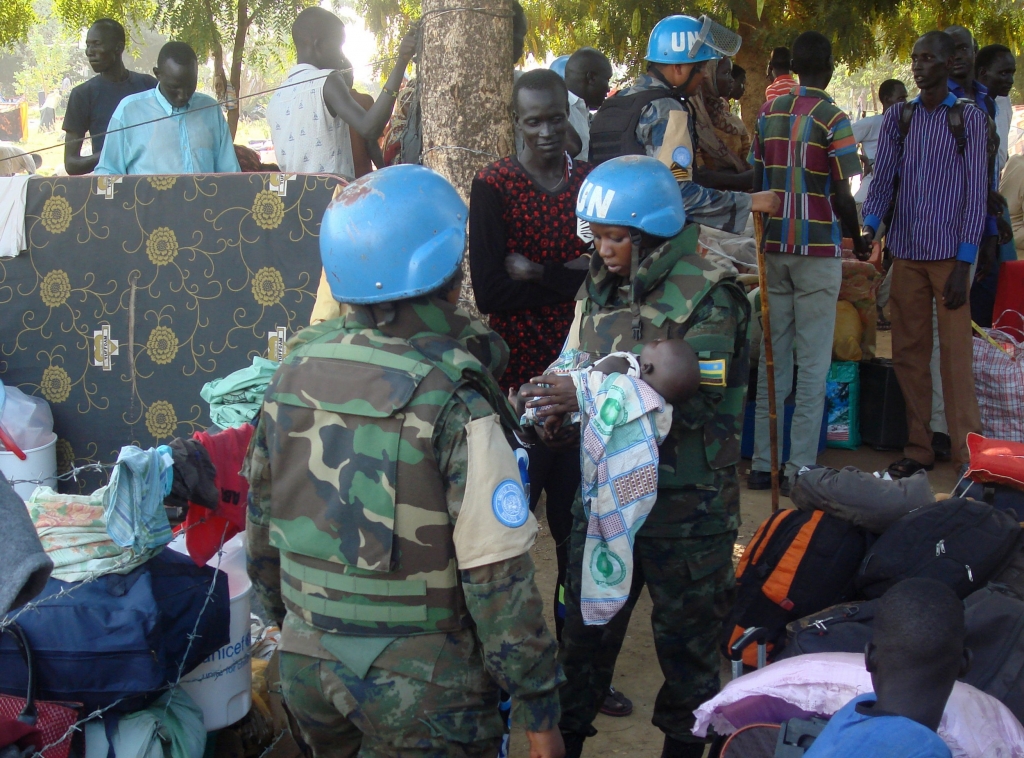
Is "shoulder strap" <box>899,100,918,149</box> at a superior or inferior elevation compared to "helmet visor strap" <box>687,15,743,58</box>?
inferior

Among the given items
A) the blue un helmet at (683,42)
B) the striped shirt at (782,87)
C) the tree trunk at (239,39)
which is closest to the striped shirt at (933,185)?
the striped shirt at (782,87)

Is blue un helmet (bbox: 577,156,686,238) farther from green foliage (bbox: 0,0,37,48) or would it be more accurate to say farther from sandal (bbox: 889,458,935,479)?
green foliage (bbox: 0,0,37,48)

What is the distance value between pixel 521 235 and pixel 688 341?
110 centimetres

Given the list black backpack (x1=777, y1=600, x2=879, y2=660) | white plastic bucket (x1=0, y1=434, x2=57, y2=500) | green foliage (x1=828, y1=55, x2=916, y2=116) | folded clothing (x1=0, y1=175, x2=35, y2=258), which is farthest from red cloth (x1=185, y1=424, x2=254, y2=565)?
green foliage (x1=828, y1=55, x2=916, y2=116)

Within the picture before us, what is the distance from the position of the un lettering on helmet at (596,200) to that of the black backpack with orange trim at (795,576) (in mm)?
1685

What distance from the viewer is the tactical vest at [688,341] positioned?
8.53 ft

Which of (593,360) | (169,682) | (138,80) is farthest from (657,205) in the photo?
(138,80)

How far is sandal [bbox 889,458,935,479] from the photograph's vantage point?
18.3ft

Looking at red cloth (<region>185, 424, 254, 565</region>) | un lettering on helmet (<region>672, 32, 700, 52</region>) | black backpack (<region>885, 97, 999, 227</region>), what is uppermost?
un lettering on helmet (<region>672, 32, 700, 52</region>)

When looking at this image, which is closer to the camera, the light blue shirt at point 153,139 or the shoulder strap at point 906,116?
the light blue shirt at point 153,139

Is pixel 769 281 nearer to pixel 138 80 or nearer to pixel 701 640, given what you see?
pixel 701 640

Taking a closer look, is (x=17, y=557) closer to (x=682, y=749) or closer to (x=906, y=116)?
(x=682, y=749)

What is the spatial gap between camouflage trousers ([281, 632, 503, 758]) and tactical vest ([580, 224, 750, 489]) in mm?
925

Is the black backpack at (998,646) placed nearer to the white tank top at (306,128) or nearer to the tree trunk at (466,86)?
the tree trunk at (466,86)
